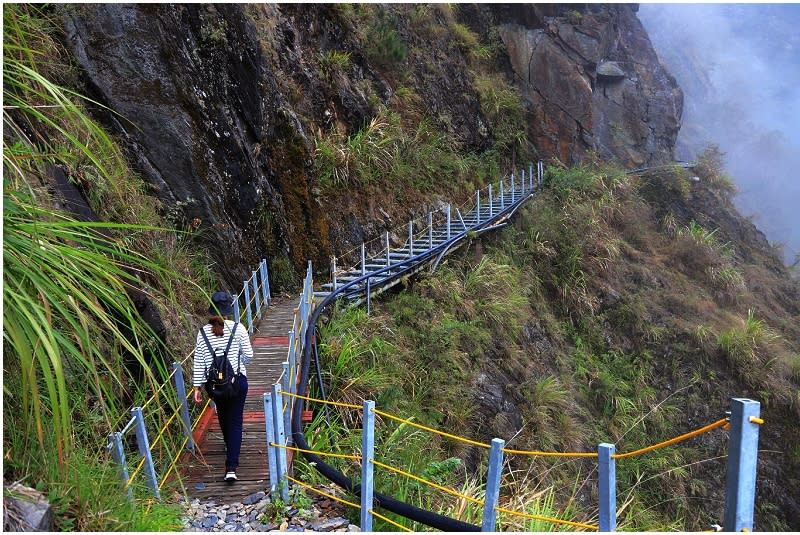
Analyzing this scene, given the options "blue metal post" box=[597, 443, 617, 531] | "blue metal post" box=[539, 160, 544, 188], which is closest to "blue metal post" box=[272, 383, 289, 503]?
"blue metal post" box=[597, 443, 617, 531]

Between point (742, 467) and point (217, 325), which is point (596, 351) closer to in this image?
point (217, 325)

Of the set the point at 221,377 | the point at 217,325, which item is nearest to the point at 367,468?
the point at 221,377

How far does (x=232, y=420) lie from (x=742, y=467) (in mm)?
3767

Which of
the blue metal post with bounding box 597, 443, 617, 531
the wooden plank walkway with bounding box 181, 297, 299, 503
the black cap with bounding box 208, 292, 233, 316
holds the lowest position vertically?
the wooden plank walkway with bounding box 181, 297, 299, 503

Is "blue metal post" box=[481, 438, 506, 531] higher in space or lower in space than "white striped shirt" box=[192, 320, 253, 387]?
lower

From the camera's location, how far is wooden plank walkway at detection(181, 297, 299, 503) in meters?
4.63

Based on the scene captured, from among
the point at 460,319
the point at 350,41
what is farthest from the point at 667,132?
the point at 460,319

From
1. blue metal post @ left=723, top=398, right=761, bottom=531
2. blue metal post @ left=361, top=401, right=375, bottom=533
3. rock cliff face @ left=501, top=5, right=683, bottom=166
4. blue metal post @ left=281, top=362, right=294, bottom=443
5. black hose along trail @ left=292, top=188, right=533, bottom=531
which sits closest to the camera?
blue metal post @ left=723, top=398, right=761, bottom=531

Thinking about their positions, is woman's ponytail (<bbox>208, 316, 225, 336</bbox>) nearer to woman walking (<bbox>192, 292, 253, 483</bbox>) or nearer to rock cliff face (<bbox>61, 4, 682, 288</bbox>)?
woman walking (<bbox>192, 292, 253, 483</bbox>)

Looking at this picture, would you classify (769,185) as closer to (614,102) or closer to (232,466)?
(614,102)

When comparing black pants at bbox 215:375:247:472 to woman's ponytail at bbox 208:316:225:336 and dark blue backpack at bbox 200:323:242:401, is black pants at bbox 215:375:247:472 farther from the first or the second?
woman's ponytail at bbox 208:316:225:336

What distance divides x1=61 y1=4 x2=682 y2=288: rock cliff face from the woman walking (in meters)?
3.90

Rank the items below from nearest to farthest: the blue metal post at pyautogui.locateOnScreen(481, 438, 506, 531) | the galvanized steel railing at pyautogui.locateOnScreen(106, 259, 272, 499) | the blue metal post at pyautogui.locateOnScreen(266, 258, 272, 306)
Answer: the blue metal post at pyautogui.locateOnScreen(481, 438, 506, 531) → the galvanized steel railing at pyautogui.locateOnScreen(106, 259, 272, 499) → the blue metal post at pyautogui.locateOnScreen(266, 258, 272, 306)

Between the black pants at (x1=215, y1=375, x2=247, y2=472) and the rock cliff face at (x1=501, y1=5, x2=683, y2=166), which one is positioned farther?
the rock cliff face at (x1=501, y1=5, x2=683, y2=166)
